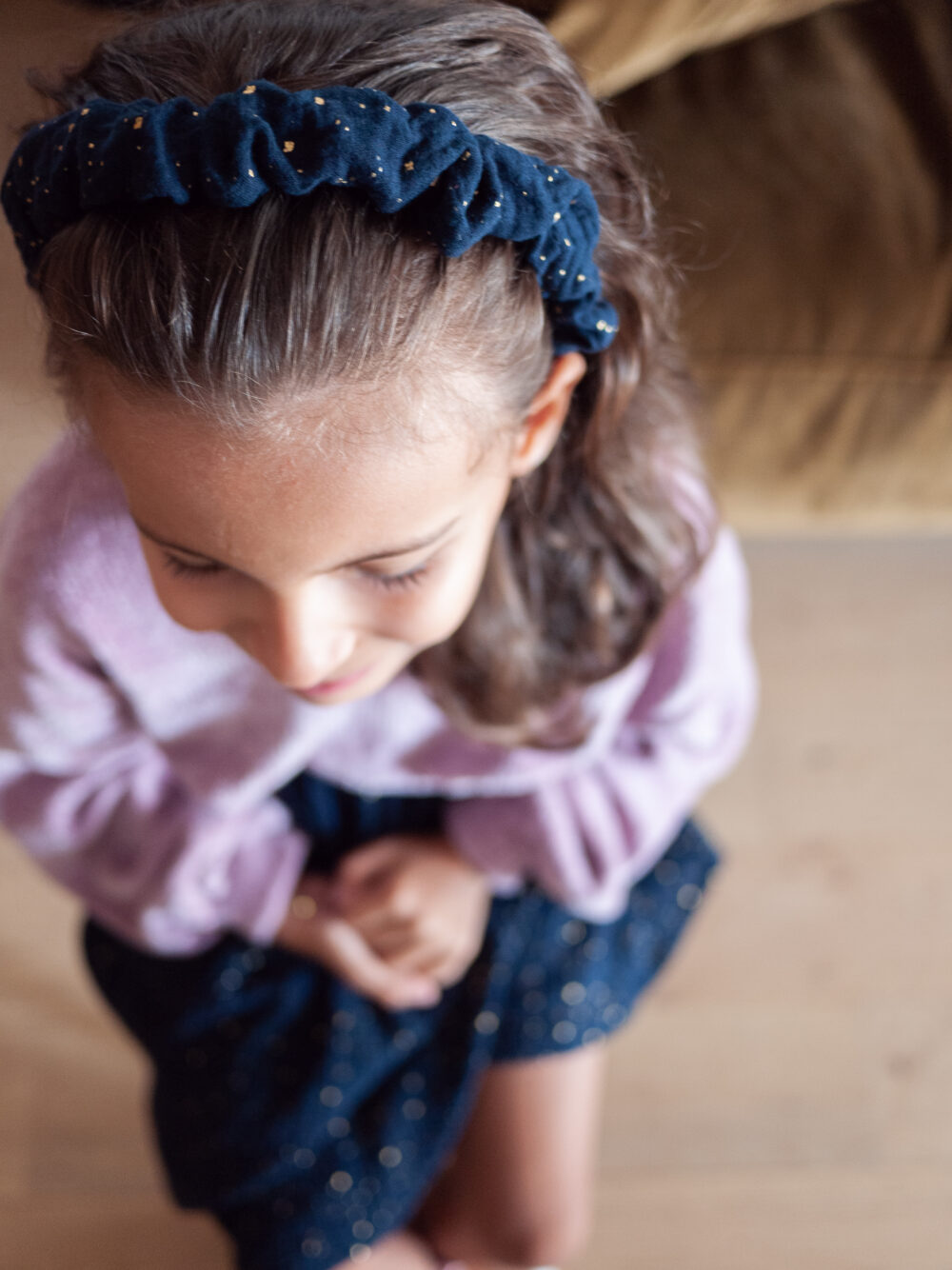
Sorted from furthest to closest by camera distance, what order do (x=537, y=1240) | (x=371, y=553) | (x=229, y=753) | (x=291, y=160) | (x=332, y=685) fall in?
(x=537, y=1240), (x=229, y=753), (x=332, y=685), (x=371, y=553), (x=291, y=160)

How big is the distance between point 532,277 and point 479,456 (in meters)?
0.08

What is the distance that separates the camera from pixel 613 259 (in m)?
0.57

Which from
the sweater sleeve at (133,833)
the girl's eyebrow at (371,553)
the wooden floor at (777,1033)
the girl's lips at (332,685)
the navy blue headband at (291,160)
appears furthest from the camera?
the wooden floor at (777,1033)

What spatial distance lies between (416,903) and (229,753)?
18 cm

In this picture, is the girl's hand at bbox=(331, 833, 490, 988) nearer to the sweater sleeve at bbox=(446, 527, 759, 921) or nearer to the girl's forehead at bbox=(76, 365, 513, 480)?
the sweater sleeve at bbox=(446, 527, 759, 921)

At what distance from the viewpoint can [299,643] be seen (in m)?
0.55

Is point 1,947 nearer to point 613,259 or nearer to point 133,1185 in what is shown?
point 133,1185

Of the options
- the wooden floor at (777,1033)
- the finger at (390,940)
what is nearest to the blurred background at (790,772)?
the wooden floor at (777,1033)

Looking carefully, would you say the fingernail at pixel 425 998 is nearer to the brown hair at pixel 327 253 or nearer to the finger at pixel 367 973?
the finger at pixel 367 973

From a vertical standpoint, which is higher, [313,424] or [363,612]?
[313,424]

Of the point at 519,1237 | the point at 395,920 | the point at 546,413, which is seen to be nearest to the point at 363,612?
the point at 546,413

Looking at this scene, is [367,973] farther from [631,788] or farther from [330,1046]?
[631,788]

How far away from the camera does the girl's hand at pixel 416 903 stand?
2.72 ft

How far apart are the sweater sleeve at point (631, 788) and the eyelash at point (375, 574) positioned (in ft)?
0.92
